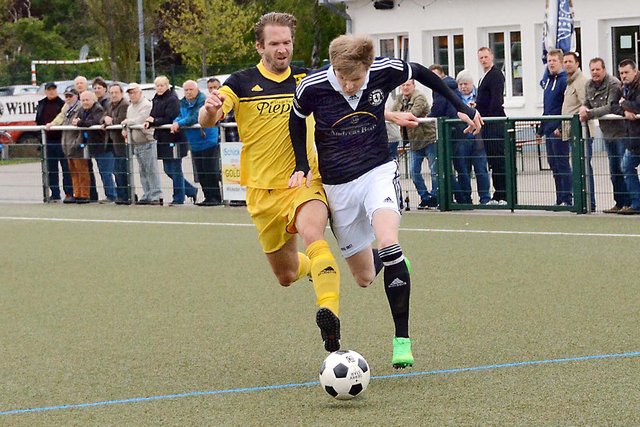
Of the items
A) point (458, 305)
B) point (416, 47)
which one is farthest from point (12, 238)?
point (416, 47)

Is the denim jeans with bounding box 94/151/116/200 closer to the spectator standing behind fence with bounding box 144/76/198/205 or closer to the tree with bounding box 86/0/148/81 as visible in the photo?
the spectator standing behind fence with bounding box 144/76/198/205

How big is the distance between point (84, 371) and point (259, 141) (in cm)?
175

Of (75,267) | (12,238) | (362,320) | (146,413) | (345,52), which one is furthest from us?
(12,238)

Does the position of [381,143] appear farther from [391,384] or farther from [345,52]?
[391,384]

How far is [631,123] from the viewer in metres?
15.5

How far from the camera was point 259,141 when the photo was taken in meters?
8.26

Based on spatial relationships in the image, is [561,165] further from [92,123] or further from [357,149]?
[357,149]

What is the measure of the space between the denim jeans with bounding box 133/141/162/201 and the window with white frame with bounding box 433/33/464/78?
12.4 m

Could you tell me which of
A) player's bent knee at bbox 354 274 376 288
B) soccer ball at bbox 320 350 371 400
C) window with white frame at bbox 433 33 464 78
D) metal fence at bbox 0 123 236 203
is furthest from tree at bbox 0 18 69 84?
soccer ball at bbox 320 350 371 400

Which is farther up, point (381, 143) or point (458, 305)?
point (381, 143)

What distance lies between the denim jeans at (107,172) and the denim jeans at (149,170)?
1.71 ft

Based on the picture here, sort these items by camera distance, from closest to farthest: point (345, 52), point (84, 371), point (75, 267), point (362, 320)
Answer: point (345, 52)
point (84, 371)
point (362, 320)
point (75, 267)

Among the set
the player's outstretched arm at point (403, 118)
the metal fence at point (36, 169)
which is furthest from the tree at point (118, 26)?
the player's outstretched arm at point (403, 118)

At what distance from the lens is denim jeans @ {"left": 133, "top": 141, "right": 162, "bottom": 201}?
781 inches
